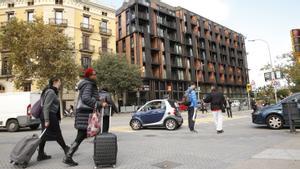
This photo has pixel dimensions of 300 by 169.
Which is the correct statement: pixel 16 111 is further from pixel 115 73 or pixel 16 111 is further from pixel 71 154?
pixel 115 73

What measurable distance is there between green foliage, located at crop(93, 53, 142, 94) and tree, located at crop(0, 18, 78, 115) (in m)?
8.19

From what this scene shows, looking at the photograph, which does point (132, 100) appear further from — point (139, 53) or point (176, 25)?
point (176, 25)

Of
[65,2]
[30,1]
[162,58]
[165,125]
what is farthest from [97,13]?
[165,125]

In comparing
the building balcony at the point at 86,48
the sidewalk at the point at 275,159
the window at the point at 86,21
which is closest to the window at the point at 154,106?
the sidewalk at the point at 275,159

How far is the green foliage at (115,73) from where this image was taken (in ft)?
115

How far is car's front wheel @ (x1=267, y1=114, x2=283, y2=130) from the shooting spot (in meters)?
10.8

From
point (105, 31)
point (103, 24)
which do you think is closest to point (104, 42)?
point (105, 31)

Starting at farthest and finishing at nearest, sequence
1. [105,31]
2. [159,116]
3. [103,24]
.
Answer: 1. [103,24]
2. [105,31]
3. [159,116]

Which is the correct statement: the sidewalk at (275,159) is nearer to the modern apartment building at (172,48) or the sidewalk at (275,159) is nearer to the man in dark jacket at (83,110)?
the man in dark jacket at (83,110)

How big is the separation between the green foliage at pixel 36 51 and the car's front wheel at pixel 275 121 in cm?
2111

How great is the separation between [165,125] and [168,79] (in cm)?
3721

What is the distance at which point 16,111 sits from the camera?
14.1 meters

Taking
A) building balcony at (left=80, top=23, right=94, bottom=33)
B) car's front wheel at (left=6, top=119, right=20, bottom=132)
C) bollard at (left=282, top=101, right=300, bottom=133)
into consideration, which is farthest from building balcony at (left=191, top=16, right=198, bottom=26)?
bollard at (left=282, top=101, right=300, bottom=133)

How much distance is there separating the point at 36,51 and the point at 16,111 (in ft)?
44.3
